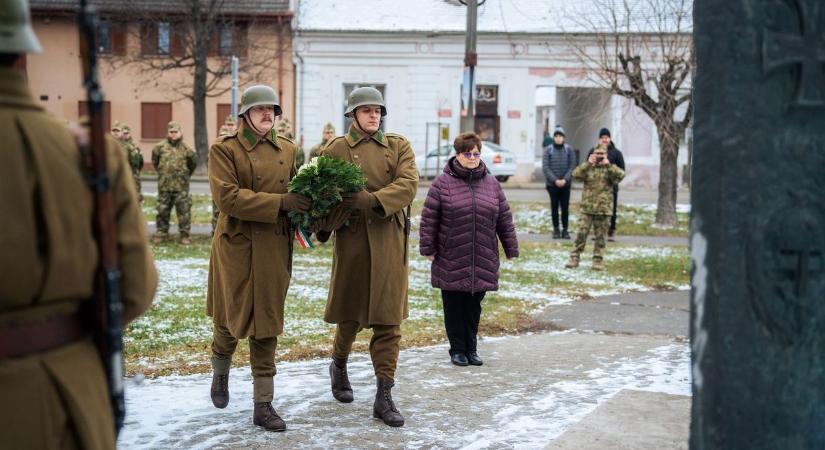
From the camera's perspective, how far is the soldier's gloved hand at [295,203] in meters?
6.39

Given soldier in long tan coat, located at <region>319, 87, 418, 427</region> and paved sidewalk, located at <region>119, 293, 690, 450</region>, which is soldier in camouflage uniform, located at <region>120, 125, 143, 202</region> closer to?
paved sidewalk, located at <region>119, 293, 690, 450</region>

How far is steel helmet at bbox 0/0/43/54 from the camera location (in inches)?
116

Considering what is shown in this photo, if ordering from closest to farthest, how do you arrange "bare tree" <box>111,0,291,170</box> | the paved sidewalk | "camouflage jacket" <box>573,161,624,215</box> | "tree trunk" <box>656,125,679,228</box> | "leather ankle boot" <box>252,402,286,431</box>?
1. the paved sidewalk
2. "leather ankle boot" <box>252,402,286,431</box>
3. "camouflage jacket" <box>573,161,624,215</box>
4. "tree trunk" <box>656,125,679,228</box>
5. "bare tree" <box>111,0,291,170</box>

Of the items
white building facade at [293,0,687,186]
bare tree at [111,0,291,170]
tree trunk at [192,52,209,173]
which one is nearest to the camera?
tree trunk at [192,52,209,173]

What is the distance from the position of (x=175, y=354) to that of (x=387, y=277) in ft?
8.74

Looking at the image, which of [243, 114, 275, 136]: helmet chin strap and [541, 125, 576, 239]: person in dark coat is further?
[541, 125, 576, 239]: person in dark coat

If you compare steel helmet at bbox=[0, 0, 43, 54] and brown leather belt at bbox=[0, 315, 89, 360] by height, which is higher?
steel helmet at bbox=[0, 0, 43, 54]

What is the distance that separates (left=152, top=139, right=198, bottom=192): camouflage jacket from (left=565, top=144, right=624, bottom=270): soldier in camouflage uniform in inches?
244

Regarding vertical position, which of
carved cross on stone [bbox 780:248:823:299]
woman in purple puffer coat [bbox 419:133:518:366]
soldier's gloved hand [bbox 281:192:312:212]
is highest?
carved cross on stone [bbox 780:248:823:299]

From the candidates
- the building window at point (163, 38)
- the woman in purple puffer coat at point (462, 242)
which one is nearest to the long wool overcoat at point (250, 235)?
the woman in purple puffer coat at point (462, 242)

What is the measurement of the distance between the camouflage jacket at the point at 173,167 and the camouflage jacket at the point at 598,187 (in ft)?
20.5

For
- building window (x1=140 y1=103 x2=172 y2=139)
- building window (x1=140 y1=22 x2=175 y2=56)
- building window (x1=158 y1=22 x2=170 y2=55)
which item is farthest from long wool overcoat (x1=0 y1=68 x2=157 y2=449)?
building window (x1=140 y1=103 x2=172 y2=139)

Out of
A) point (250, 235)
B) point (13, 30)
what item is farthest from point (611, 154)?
point (13, 30)

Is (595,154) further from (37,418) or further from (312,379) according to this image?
(37,418)
